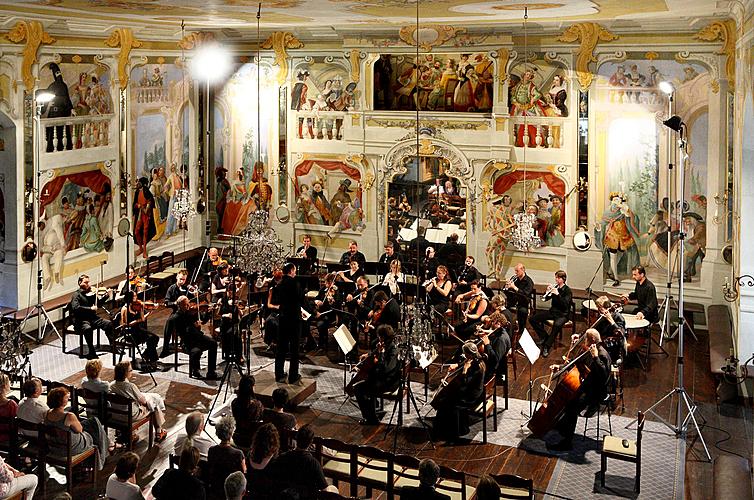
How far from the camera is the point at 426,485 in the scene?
7.81 meters

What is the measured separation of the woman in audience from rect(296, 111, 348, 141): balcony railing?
30.7ft

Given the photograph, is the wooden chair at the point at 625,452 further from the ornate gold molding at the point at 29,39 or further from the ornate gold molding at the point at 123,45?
the ornate gold molding at the point at 123,45

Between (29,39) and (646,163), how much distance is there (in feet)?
31.4

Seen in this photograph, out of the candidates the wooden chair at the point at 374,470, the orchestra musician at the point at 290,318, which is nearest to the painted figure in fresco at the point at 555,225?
the orchestra musician at the point at 290,318

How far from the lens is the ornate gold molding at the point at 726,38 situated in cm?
1468

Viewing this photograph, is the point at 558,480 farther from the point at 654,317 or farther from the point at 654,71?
the point at 654,71

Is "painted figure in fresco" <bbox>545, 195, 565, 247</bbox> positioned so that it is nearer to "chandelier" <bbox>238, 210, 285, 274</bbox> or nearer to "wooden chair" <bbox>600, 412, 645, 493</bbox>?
"chandelier" <bbox>238, 210, 285, 274</bbox>

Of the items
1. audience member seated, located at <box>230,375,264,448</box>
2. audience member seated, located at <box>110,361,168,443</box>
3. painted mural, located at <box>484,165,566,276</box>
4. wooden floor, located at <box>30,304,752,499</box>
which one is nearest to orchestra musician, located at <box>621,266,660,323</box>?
wooden floor, located at <box>30,304,752,499</box>

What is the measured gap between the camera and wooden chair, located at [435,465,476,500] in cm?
834

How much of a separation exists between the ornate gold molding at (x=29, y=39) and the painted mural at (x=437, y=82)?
5778mm

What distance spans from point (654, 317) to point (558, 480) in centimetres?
461

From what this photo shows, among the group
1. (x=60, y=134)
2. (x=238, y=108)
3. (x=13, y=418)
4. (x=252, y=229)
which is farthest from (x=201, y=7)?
(x=238, y=108)

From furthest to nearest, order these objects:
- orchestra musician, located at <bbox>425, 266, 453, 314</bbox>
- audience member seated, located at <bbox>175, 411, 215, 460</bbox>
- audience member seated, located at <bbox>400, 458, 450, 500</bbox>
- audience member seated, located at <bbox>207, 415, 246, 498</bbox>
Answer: orchestra musician, located at <bbox>425, 266, 453, 314</bbox>, audience member seated, located at <bbox>175, 411, 215, 460</bbox>, audience member seated, located at <bbox>207, 415, 246, 498</bbox>, audience member seated, located at <bbox>400, 458, 450, 500</bbox>

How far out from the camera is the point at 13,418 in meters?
9.67
